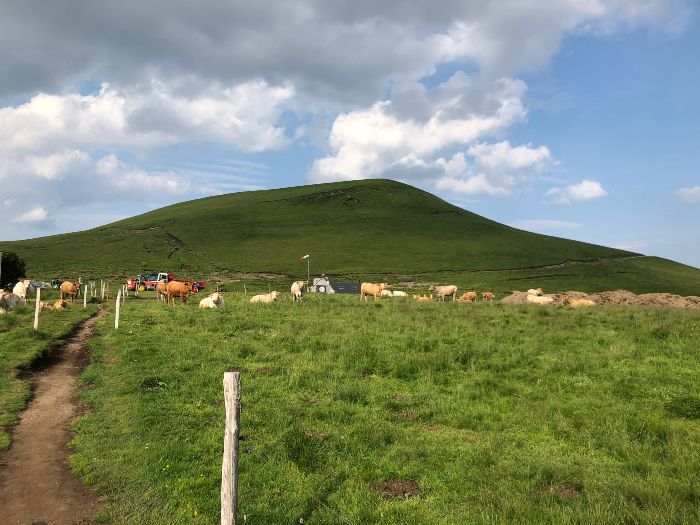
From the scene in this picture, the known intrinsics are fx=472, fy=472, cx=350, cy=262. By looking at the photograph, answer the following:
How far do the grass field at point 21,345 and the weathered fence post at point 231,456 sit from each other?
587 cm

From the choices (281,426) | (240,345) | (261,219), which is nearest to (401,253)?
(261,219)

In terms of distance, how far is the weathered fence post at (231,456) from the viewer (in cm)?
607

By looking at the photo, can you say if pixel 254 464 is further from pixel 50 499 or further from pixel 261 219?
pixel 261 219

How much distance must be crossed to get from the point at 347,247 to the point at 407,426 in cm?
10335

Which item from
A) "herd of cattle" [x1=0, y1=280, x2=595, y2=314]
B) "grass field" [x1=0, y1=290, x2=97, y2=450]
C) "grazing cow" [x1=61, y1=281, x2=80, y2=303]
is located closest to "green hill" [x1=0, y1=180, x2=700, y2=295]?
"herd of cattle" [x1=0, y1=280, x2=595, y2=314]

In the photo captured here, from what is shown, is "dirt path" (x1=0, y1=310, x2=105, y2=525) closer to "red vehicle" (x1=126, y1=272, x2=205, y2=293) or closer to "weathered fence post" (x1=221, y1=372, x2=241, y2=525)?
"weathered fence post" (x1=221, y1=372, x2=241, y2=525)

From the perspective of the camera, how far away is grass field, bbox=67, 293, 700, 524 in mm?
7016

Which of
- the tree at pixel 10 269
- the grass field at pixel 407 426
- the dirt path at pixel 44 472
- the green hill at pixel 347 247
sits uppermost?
the green hill at pixel 347 247

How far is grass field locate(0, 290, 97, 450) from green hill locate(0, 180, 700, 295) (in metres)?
57.5

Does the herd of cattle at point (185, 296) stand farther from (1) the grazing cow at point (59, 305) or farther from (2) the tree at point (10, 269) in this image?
(2) the tree at point (10, 269)

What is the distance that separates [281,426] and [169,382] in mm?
4614

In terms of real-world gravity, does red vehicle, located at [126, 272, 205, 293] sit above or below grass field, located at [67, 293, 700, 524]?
above

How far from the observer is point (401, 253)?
109438 mm

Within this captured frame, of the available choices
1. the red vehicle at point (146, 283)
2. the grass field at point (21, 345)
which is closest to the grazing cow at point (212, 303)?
the grass field at point (21, 345)
